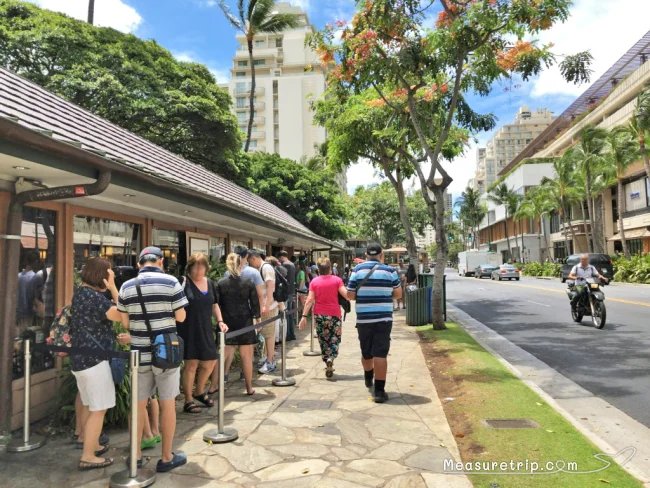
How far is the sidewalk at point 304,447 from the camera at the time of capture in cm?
396

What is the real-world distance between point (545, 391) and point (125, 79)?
1958cm

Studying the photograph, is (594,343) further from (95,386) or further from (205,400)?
(95,386)

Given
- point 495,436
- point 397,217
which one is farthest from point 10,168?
point 397,217

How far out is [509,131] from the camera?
160250 mm

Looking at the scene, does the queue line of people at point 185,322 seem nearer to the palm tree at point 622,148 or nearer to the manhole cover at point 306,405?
the manhole cover at point 306,405

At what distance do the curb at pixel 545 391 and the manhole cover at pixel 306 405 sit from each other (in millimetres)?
2503

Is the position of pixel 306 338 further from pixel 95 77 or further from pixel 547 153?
pixel 547 153

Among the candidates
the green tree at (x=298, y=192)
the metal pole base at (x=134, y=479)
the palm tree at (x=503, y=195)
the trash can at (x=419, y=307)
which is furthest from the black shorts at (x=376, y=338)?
the palm tree at (x=503, y=195)

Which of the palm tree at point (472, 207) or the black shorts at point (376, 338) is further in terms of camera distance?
the palm tree at point (472, 207)

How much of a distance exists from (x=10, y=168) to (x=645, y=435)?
6.18m

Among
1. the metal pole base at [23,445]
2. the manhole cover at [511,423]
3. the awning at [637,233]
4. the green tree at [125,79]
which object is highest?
the green tree at [125,79]

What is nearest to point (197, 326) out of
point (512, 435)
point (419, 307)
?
point (512, 435)

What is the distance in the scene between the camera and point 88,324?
408 cm

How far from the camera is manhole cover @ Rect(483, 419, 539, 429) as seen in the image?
5.02 meters
